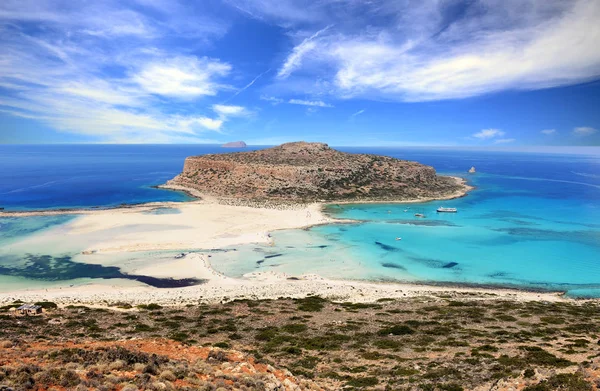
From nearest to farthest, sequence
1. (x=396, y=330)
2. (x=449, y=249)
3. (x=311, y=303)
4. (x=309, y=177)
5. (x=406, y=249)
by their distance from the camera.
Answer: (x=396, y=330) < (x=311, y=303) < (x=406, y=249) < (x=449, y=249) < (x=309, y=177)

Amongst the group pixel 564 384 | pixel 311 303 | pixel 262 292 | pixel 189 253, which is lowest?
pixel 262 292

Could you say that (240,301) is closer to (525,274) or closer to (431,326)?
(431,326)

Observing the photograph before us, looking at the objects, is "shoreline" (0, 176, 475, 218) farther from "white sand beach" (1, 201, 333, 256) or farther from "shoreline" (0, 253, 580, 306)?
"shoreline" (0, 253, 580, 306)

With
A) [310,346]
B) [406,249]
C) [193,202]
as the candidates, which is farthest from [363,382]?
[193,202]

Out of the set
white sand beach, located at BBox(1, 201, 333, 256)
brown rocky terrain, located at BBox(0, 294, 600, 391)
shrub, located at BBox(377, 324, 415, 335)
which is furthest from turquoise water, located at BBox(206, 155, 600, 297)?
shrub, located at BBox(377, 324, 415, 335)

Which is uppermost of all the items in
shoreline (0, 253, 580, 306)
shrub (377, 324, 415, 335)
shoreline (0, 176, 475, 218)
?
shoreline (0, 176, 475, 218)

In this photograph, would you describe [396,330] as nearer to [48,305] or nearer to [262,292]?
[262,292]

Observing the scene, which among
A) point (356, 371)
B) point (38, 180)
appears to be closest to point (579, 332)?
point (356, 371)

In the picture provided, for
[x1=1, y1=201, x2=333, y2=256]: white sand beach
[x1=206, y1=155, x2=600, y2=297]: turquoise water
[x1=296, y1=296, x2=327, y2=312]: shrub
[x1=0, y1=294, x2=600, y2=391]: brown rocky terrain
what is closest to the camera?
[x1=0, y1=294, x2=600, y2=391]: brown rocky terrain

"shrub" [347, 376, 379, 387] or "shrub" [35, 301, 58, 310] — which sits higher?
"shrub" [347, 376, 379, 387]

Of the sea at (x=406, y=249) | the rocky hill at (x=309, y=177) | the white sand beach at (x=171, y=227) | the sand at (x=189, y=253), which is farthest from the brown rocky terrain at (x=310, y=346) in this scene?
the rocky hill at (x=309, y=177)
